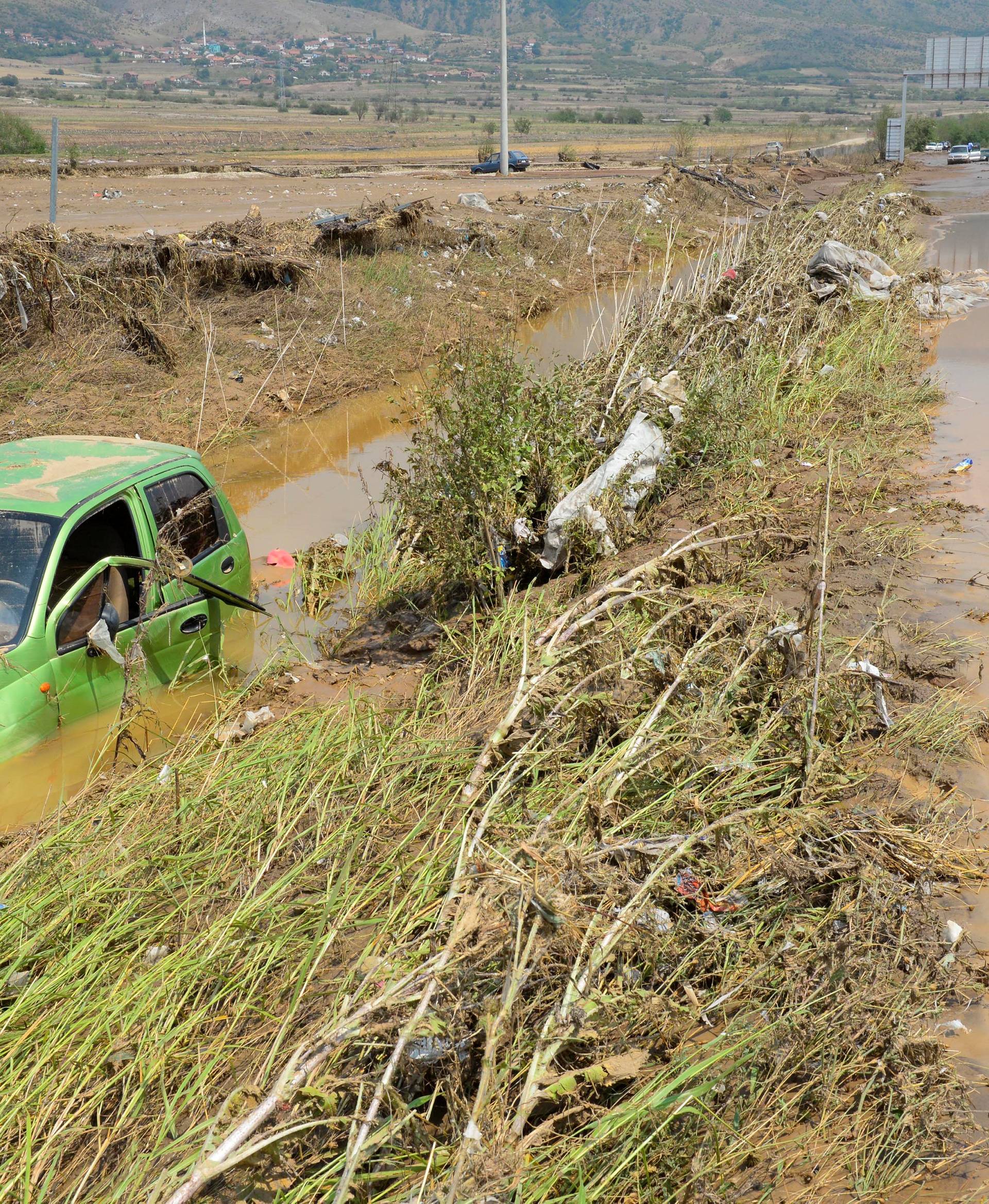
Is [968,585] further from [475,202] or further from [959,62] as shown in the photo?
[959,62]

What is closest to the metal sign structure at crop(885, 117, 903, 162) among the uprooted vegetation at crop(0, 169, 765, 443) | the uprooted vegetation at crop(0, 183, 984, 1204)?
the uprooted vegetation at crop(0, 169, 765, 443)

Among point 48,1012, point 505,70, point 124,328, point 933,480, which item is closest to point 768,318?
point 933,480

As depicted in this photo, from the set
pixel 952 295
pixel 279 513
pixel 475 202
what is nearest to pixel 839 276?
pixel 952 295

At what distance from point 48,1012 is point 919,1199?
2491 millimetres

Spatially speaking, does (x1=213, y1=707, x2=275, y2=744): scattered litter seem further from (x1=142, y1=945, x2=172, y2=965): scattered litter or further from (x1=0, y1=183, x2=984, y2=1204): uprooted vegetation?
(x1=142, y1=945, x2=172, y2=965): scattered litter

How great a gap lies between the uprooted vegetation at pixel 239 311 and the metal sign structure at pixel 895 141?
4179 centimetres

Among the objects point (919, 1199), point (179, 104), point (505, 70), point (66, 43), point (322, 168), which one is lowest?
point (919, 1199)

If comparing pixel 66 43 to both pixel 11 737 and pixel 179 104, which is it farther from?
pixel 11 737

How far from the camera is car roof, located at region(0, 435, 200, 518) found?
213 inches

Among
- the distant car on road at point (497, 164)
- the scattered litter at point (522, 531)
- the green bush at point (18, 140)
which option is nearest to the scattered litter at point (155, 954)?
the scattered litter at point (522, 531)

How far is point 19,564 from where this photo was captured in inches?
203

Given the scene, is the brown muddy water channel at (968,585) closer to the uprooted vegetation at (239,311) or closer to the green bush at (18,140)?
the uprooted vegetation at (239,311)

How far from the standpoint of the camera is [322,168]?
1657 inches

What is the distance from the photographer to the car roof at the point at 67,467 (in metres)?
5.40
